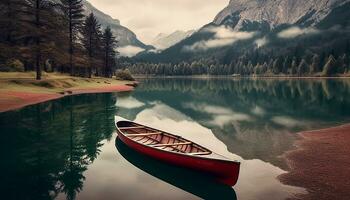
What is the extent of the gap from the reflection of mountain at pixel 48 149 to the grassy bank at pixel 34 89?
15.0ft

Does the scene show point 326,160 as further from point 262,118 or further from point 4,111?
point 4,111

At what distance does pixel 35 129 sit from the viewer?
28672mm

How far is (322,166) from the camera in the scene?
1833 centimetres

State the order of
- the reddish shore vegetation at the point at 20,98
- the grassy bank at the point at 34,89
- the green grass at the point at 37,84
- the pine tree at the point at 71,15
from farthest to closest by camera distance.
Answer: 1. the pine tree at the point at 71,15
2. the green grass at the point at 37,84
3. the grassy bank at the point at 34,89
4. the reddish shore vegetation at the point at 20,98

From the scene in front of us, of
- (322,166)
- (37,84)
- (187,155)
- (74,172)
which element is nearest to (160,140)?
(187,155)

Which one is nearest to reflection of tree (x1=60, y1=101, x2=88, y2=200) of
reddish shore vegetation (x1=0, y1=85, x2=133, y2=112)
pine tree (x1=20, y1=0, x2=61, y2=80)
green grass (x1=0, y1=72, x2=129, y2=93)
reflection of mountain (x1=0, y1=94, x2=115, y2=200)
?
reflection of mountain (x1=0, y1=94, x2=115, y2=200)

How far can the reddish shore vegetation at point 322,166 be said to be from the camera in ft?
48.4

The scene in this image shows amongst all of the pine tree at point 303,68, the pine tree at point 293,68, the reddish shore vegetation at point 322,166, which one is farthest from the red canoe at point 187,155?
the pine tree at point 293,68

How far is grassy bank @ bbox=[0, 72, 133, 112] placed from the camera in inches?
1703

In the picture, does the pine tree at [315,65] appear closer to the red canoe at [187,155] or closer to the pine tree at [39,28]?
the pine tree at [39,28]

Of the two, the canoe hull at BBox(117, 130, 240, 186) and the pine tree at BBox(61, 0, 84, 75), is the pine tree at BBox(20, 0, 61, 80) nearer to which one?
the pine tree at BBox(61, 0, 84, 75)

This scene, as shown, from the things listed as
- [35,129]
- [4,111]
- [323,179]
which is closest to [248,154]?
[323,179]

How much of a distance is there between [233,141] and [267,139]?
2934 mm

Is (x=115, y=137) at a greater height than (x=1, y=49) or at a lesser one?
lesser
